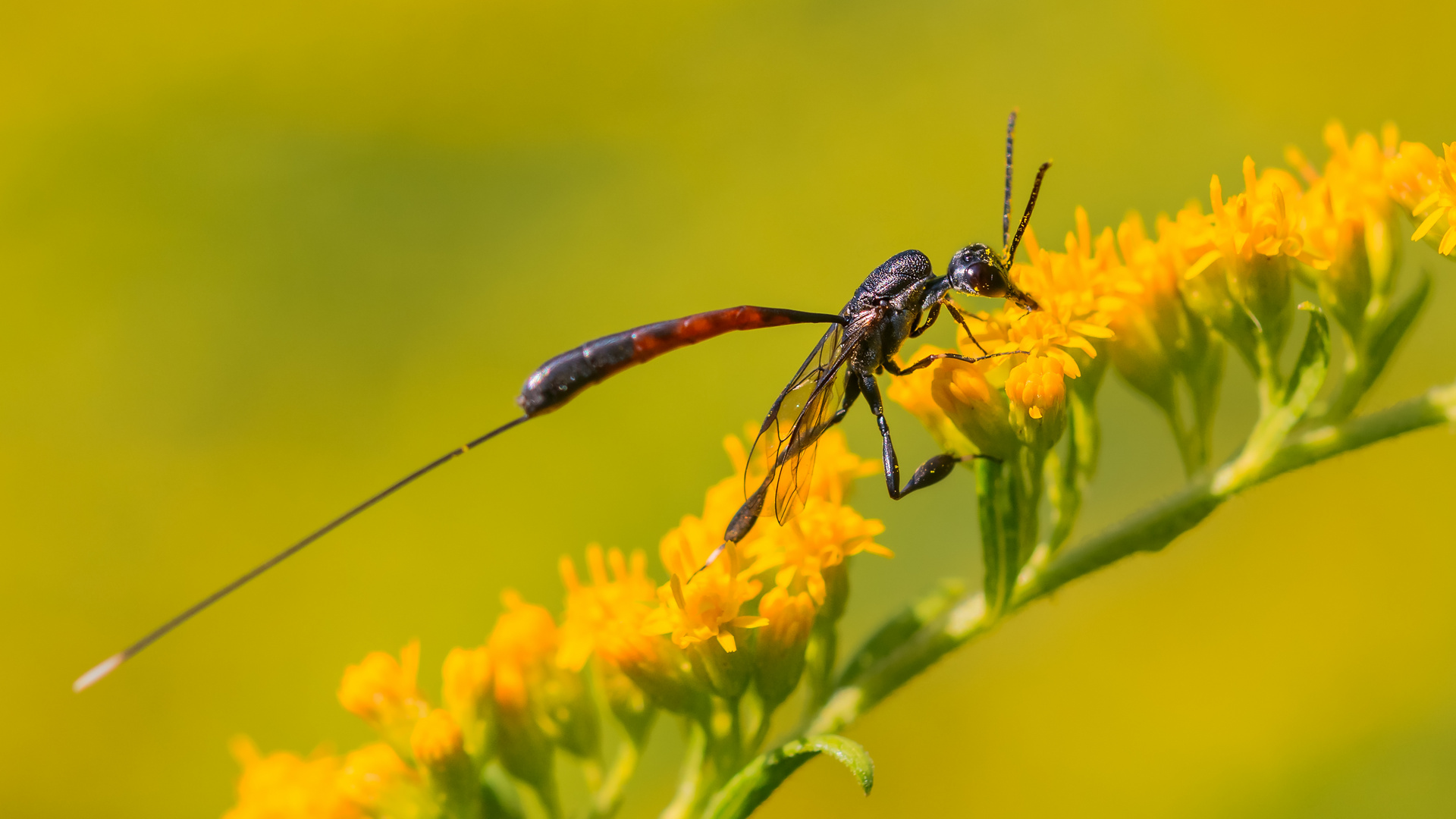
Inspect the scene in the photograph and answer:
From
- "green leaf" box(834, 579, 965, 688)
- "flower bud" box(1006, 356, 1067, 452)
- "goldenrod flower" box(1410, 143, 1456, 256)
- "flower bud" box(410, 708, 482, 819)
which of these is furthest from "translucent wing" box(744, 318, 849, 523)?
"goldenrod flower" box(1410, 143, 1456, 256)

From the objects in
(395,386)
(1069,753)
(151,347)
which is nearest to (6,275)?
(151,347)

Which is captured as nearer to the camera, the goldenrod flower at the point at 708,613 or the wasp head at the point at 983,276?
the goldenrod flower at the point at 708,613

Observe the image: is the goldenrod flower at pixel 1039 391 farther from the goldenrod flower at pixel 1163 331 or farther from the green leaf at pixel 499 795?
the green leaf at pixel 499 795

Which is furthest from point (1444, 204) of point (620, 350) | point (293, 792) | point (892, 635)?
point (293, 792)

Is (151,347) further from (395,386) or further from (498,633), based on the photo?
(498,633)

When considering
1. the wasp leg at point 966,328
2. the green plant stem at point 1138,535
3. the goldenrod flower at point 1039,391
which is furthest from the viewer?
the wasp leg at point 966,328

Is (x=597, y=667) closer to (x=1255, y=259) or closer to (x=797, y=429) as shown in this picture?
(x=797, y=429)

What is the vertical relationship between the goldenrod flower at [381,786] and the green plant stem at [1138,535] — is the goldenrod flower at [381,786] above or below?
above

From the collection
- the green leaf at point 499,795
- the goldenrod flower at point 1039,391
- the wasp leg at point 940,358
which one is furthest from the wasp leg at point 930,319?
the green leaf at point 499,795
